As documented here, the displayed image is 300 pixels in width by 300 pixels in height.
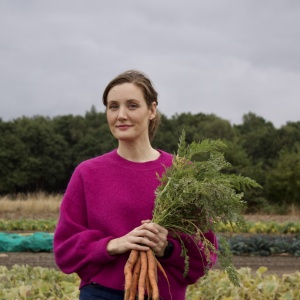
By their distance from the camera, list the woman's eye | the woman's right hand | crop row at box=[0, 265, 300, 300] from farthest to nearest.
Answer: crop row at box=[0, 265, 300, 300], the woman's eye, the woman's right hand

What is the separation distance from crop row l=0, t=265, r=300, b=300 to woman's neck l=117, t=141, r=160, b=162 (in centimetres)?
202

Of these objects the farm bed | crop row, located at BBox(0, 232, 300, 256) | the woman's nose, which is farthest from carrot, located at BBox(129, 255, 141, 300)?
crop row, located at BBox(0, 232, 300, 256)

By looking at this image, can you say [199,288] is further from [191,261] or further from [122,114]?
[122,114]

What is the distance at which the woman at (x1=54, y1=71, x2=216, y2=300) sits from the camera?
2.64 m

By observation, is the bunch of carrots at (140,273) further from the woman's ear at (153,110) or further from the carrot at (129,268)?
the woman's ear at (153,110)

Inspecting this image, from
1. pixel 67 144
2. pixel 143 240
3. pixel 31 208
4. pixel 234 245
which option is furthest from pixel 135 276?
pixel 67 144

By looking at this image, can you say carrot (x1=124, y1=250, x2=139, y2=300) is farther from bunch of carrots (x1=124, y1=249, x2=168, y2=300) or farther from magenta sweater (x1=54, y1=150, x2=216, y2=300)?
magenta sweater (x1=54, y1=150, x2=216, y2=300)

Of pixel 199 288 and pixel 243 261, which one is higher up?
pixel 199 288

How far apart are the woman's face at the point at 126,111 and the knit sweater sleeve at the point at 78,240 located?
0.27 m

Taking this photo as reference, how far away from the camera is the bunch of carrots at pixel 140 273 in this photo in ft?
8.21

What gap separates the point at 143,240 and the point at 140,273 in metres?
0.14

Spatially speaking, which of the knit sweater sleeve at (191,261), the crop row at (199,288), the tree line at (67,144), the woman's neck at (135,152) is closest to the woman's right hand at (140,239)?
the knit sweater sleeve at (191,261)

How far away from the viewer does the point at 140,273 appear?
251 centimetres

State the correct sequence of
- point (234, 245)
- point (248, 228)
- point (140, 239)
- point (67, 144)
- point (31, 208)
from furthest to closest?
point (67, 144) → point (31, 208) → point (248, 228) → point (234, 245) → point (140, 239)
